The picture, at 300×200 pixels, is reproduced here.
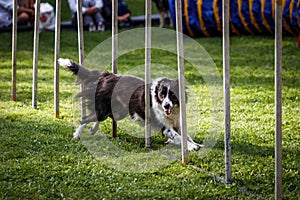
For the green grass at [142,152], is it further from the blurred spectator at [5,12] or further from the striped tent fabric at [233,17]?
the blurred spectator at [5,12]

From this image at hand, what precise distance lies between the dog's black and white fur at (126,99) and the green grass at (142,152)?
7.9 inches

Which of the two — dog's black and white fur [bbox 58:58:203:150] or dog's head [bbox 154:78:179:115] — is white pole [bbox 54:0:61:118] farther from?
dog's head [bbox 154:78:179:115]

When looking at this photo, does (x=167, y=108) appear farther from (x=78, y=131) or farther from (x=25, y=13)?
(x=25, y=13)

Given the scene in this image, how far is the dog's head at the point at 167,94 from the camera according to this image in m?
5.61

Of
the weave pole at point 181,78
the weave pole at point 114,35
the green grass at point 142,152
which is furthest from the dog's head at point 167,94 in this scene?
the weave pole at point 181,78

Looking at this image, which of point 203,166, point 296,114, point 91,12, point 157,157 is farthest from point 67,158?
point 91,12

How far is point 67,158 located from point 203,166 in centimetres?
123

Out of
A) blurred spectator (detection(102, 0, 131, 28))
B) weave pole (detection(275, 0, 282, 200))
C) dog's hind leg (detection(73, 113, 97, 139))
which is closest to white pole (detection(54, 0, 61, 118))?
dog's hind leg (detection(73, 113, 97, 139))

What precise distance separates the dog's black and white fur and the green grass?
0.66 ft

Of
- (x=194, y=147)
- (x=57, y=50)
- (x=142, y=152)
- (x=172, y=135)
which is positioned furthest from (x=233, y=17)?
(x=142, y=152)

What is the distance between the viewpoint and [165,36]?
12906mm

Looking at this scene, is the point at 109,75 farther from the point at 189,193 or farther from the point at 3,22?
the point at 3,22

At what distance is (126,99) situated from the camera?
588 cm

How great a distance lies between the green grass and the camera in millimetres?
4320
